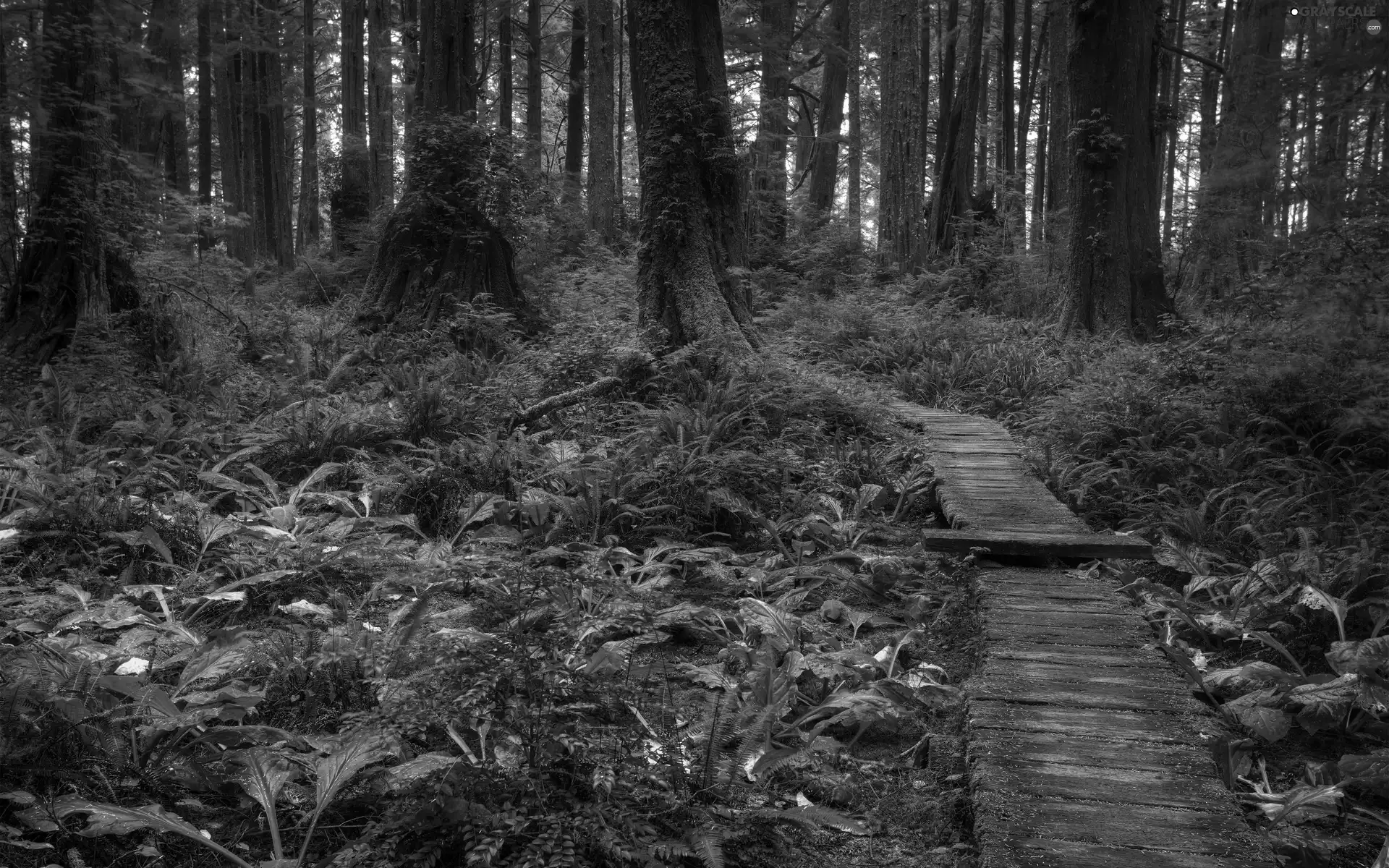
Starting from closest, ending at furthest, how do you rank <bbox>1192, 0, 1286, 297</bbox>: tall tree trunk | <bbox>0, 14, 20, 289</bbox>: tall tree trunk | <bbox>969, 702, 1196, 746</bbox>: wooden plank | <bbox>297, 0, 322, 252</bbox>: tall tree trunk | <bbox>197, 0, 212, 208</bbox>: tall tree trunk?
<bbox>969, 702, 1196, 746</bbox>: wooden plank, <bbox>1192, 0, 1286, 297</bbox>: tall tree trunk, <bbox>0, 14, 20, 289</bbox>: tall tree trunk, <bbox>197, 0, 212, 208</bbox>: tall tree trunk, <bbox>297, 0, 322, 252</bbox>: tall tree trunk

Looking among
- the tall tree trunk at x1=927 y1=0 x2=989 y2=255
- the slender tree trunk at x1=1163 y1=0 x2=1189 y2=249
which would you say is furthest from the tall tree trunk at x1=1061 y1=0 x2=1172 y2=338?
the slender tree trunk at x1=1163 y1=0 x2=1189 y2=249

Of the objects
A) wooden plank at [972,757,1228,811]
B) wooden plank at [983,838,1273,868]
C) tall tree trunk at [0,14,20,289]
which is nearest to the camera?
wooden plank at [983,838,1273,868]

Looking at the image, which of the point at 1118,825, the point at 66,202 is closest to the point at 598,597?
the point at 1118,825

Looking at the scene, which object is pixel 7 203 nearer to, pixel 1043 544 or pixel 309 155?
pixel 1043 544

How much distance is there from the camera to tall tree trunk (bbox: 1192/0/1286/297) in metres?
5.63

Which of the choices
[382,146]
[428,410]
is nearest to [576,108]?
[382,146]

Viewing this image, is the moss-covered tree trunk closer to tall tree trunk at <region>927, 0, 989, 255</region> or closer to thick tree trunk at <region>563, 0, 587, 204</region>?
tall tree trunk at <region>927, 0, 989, 255</region>

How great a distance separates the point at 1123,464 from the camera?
22.0ft

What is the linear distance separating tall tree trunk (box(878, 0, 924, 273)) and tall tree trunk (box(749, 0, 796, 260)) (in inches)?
101

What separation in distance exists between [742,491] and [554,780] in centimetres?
342

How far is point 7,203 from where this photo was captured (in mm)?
9617

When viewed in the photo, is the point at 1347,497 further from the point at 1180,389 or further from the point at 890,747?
the point at 890,747

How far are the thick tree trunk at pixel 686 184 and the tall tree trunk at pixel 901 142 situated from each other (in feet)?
33.3

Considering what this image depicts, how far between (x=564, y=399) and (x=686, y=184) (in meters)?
2.82
